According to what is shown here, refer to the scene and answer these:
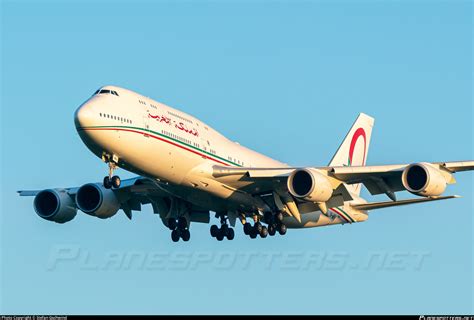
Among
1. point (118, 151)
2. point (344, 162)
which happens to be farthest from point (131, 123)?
point (344, 162)

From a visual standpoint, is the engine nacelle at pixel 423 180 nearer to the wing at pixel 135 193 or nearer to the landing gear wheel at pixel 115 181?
the wing at pixel 135 193

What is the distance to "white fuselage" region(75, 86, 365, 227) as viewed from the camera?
46.5 m

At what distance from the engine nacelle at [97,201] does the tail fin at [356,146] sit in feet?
44.1

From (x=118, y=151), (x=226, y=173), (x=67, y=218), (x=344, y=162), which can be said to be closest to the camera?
(x=118, y=151)

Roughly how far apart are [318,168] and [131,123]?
966 cm

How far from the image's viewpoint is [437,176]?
4900 centimetres

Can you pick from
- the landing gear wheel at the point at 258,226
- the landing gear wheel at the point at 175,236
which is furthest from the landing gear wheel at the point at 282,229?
the landing gear wheel at the point at 175,236

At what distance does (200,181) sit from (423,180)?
10316mm

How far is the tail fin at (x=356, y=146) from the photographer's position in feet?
205

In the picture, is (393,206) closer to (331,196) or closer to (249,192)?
(331,196)

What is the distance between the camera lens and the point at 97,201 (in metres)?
55.8

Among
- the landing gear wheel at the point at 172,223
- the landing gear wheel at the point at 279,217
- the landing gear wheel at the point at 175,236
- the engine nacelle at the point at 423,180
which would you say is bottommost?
the landing gear wheel at the point at 175,236

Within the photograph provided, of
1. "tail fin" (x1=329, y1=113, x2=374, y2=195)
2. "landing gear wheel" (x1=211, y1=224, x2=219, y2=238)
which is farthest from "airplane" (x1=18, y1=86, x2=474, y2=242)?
"tail fin" (x1=329, y1=113, x2=374, y2=195)

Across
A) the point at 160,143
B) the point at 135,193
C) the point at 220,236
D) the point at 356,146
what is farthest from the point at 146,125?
the point at 356,146
